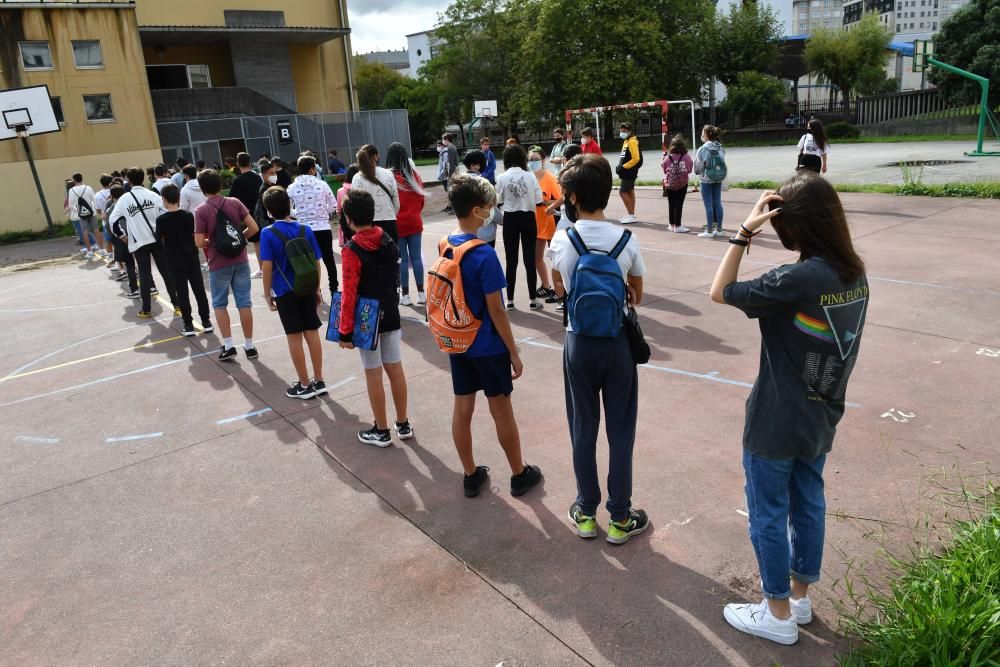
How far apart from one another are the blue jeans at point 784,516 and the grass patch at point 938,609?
0.32m

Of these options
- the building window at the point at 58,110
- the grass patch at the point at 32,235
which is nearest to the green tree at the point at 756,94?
the building window at the point at 58,110

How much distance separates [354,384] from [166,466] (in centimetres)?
175

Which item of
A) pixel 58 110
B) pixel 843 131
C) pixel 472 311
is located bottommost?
pixel 472 311

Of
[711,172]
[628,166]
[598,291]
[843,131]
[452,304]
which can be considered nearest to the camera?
[598,291]

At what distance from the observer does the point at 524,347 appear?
694 cm

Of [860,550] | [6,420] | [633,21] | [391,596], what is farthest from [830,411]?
[633,21]

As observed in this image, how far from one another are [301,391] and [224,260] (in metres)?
1.85

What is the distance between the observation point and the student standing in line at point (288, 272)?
566 centimetres

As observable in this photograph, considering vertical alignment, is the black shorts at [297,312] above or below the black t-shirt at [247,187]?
below

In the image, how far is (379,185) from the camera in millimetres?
7812

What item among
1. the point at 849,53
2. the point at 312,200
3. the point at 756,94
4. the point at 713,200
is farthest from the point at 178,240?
the point at 849,53

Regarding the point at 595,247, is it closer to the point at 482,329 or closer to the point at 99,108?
the point at 482,329

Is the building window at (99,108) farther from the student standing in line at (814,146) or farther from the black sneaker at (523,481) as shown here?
the black sneaker at (523,481)

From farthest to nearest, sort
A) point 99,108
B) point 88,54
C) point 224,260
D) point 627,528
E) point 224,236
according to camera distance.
A: 1. point 99,108
2. point 88,54
3. point 224,260
4. point 224,236
5. point 627,528
